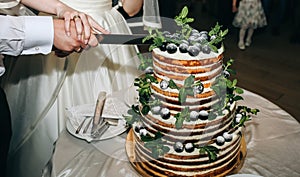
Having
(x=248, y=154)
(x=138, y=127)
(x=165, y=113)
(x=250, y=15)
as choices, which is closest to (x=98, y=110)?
(x=138, y=127)

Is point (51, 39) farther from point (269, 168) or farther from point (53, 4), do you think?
point (269, 168)

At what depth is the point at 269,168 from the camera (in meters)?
1.08

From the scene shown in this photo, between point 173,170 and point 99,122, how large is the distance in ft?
1.07

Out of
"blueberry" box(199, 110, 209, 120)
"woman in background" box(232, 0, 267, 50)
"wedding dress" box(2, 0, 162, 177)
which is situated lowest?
"woman in background" box(232, 0, 267, 50)

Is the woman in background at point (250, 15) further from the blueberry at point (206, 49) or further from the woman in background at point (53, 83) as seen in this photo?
the blueberry at point (206, 49)

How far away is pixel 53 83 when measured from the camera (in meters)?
1.62

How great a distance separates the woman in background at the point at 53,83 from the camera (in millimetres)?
1613

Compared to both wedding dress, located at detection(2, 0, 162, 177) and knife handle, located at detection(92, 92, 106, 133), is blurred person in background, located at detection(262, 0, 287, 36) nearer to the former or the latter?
wedding dress, located at detection(2, 0, 162, 177)

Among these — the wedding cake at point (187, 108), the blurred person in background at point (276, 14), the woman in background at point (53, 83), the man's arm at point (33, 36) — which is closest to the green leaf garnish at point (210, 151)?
the wedding cake at point (187, 108)

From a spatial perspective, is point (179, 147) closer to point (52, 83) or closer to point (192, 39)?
point (192, 39)

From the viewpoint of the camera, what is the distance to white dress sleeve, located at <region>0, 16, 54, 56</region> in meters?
1.04

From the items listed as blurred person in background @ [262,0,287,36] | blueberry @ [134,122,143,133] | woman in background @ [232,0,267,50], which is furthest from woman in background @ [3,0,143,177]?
blurred person in background @ [262,0,287,36]

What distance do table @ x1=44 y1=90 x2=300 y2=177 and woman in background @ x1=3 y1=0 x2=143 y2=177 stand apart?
404mm

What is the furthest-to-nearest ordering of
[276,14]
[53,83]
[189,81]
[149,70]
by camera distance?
[276,14] < [53,83] < [149,70] < [189,81]
